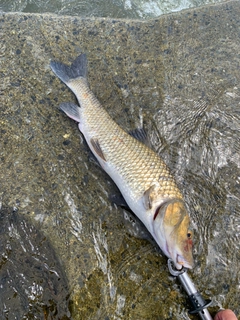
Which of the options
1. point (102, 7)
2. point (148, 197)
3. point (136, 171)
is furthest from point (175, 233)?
point (102, 7)

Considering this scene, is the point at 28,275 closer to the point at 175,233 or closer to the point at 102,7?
the point at 175,233

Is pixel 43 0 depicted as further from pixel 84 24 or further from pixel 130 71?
pixel 130 71

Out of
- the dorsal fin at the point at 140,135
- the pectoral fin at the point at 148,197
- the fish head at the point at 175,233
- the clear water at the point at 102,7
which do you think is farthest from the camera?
the clear water at the point at 102,7

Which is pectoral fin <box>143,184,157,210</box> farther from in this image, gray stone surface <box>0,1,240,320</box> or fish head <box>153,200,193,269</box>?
gray stone surface <box>0,1,240,320</box>

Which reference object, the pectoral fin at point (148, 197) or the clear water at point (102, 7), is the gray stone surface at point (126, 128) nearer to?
the pectoral fin at point (148, 197)

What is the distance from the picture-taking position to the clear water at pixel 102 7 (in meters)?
A: 5.13

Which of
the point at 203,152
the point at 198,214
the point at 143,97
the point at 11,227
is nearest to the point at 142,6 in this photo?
the point at 143,97

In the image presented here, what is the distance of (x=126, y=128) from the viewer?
3355 mm

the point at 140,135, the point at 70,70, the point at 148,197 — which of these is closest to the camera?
the point at 148,197

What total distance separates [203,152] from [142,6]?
11.2ft

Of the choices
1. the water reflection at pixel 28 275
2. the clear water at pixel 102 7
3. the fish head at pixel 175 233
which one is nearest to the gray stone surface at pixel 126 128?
the water reflection at pixel 28 275

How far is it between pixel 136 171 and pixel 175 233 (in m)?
0.66

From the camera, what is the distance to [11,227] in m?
2.68

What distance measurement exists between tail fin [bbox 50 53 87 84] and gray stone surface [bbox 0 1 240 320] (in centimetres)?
9
